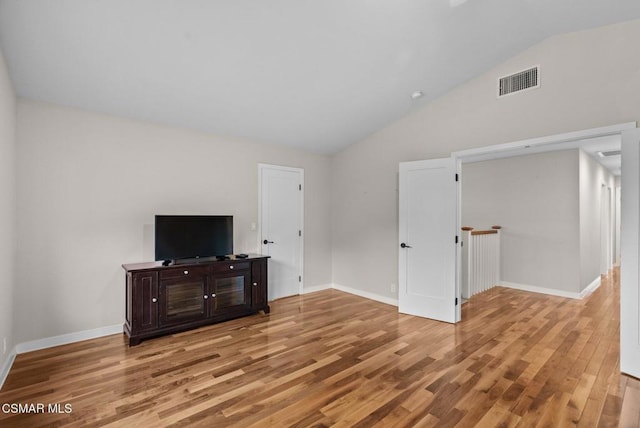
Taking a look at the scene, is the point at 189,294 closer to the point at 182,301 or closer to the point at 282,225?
the point at 182,301

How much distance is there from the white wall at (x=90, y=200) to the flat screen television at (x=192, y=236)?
1.10ft

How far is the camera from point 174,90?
3.27 metres

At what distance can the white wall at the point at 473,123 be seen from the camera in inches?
113

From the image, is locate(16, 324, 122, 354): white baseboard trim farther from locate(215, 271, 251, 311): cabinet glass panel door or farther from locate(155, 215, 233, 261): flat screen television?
locate(215, 271, 251, 311): cabinet glass panel door

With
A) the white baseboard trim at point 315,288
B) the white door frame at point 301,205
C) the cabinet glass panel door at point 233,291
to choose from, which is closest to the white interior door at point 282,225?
the white door frame at point 301,205

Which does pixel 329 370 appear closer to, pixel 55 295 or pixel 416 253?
pixel 416 253

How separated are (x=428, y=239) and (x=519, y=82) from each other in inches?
81.3

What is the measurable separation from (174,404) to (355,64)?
340cm

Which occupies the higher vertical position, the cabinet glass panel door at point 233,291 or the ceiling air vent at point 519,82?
the ceiling air vent at point 519,82

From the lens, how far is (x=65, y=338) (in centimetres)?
326

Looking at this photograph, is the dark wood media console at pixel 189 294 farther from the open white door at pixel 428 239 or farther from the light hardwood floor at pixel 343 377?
the open white door at pixel 428 239

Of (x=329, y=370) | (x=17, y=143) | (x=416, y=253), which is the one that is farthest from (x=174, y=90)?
(x=416, y=253)

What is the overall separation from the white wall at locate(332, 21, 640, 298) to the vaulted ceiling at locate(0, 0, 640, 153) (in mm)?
213

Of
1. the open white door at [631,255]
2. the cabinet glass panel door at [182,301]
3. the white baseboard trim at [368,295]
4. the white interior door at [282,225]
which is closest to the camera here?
the open white door at [631,255]
